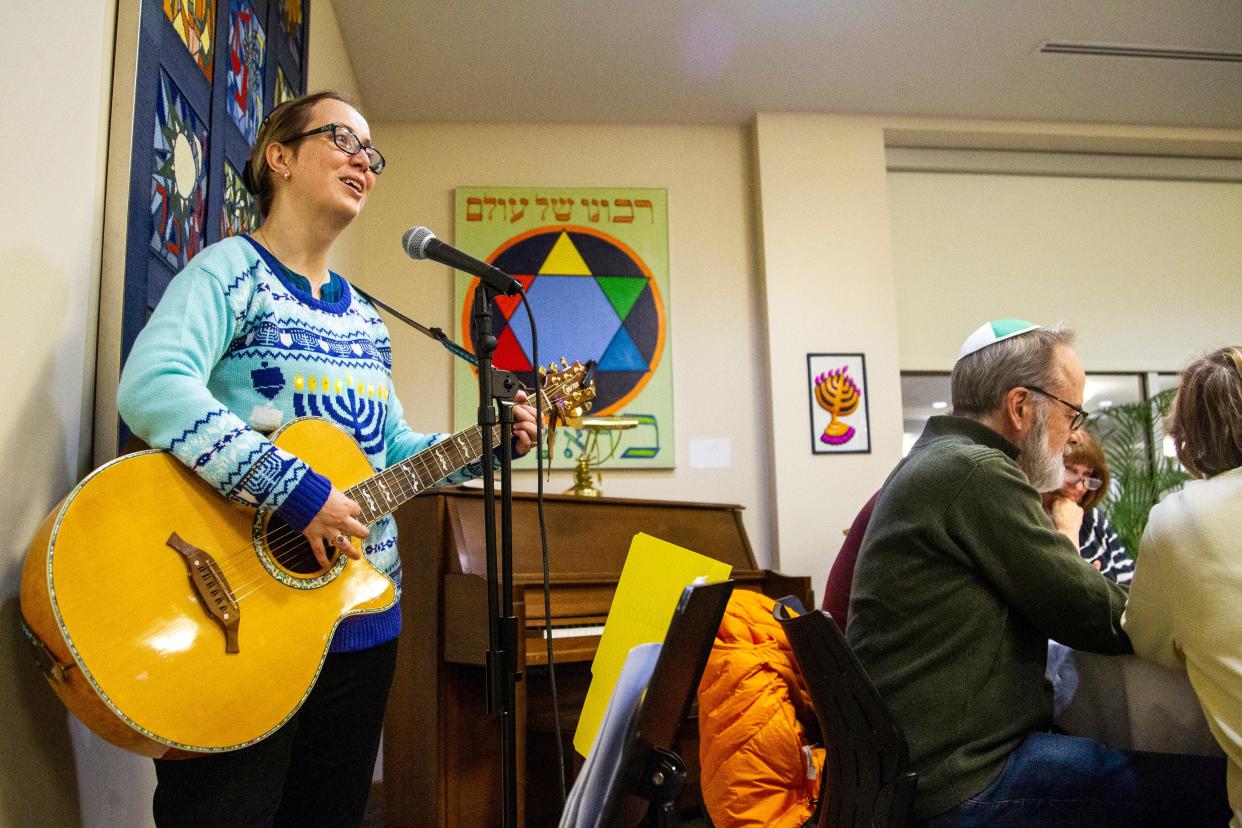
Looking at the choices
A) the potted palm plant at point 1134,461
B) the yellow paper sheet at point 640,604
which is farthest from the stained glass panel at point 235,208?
the potted palm plant at point 1134,461

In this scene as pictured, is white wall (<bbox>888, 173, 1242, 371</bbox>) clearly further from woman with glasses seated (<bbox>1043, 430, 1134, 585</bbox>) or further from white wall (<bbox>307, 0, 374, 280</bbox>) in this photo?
white wall (<bbox>307, 0, 374, 280</bbox>)

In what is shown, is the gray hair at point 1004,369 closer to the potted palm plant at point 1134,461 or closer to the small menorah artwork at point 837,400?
the small menorah artwork at point 837,400

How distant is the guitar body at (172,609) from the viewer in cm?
107

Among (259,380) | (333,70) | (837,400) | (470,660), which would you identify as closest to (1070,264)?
(837,400)

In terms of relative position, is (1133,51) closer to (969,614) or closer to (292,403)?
(969,614)

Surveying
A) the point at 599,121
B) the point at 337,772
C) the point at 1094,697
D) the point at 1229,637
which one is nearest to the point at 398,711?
the point at 337,772

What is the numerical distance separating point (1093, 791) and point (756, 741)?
21.3 inches

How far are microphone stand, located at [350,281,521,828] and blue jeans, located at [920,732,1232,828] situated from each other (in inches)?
26.9

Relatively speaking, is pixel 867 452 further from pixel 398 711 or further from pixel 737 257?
pixel 398 711

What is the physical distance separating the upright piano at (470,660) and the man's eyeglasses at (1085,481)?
138 cm

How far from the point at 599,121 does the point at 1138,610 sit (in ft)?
13.1

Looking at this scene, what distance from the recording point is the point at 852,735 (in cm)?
137

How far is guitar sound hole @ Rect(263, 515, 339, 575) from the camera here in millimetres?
1326

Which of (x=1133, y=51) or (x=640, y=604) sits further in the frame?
(x=1133, y=51)
